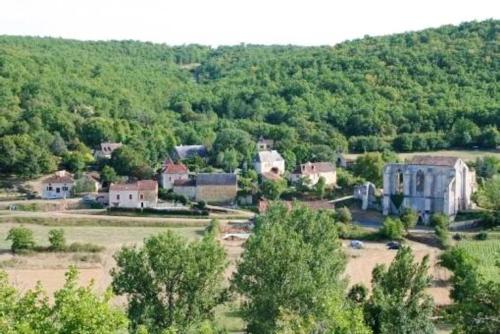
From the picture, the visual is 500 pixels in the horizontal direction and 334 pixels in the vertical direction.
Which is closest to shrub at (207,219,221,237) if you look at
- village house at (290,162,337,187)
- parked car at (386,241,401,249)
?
parked car at (386,241,401,249)

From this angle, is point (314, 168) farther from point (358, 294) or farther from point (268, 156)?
point (358, 294)

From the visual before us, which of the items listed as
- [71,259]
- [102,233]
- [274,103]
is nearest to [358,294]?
[71,259]

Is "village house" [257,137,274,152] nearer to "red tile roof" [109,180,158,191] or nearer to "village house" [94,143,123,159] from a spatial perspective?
"village house" [94,143,123,159]

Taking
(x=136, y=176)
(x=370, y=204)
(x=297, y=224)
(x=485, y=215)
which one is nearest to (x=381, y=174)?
(x=370, y=204)

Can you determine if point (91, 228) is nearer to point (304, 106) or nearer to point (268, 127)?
point (268, 127)

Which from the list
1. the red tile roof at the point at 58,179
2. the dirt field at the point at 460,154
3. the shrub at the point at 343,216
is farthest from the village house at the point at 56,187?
the dirt field at the point at 460,154

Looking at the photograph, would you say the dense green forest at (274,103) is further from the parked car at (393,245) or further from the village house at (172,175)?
the parked car at (393,245)
